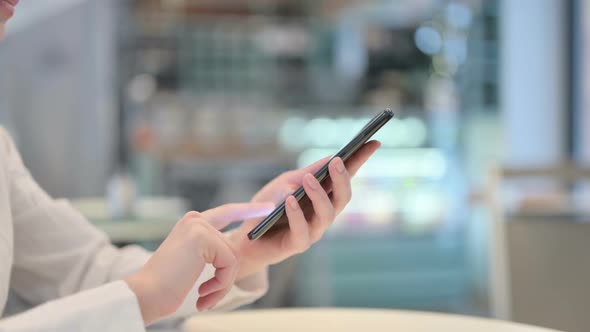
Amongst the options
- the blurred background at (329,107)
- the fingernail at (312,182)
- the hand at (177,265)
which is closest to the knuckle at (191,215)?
the hand at (177,265)

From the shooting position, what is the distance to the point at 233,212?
0.95 metres

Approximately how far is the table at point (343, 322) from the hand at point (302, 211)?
0.07 metres

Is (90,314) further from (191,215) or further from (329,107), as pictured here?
(329,107)

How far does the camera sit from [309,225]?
0.92m

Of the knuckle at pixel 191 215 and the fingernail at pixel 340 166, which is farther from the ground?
the fingernail at pixel 340 166

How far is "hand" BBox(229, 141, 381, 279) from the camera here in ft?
2.78

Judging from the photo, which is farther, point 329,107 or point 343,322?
point 329,107

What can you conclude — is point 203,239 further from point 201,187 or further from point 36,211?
point 201,187

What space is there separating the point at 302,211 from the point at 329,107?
4576 mm

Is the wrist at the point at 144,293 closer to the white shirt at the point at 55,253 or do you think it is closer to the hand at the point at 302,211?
the hand at the point at 302,211

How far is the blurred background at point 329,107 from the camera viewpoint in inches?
203

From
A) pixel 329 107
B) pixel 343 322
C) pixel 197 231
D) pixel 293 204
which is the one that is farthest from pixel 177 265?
pixel 329 107

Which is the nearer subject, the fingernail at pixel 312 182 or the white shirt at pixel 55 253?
the fingernail at pixel 312 182

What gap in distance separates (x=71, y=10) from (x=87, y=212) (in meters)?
2.81
